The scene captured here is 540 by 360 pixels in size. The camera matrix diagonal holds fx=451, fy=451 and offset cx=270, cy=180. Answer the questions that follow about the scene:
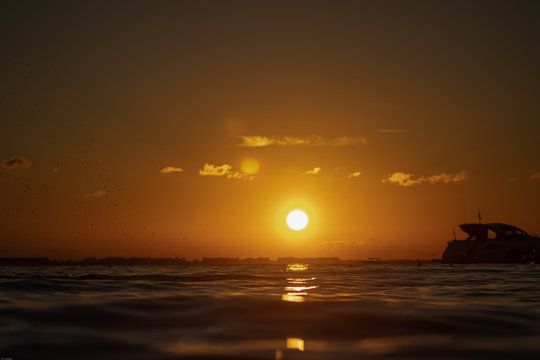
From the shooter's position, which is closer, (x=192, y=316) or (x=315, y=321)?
(x=315, y=321)

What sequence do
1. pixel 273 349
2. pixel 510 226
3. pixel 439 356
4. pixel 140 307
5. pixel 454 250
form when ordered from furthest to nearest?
pixel 454 250
pixel 510 226
pixel 140 307
pixel 273 349
pixel 439 356

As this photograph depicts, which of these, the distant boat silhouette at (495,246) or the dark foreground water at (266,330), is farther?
the distant boat silhouette at (495,246)

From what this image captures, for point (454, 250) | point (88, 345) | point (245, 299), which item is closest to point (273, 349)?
point (88, 345)

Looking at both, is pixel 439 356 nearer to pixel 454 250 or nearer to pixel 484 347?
pixel 484 347

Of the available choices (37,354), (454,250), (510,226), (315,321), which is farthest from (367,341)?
(454,250)

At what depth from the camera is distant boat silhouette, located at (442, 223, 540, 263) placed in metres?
112

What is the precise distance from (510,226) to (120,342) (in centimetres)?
12810

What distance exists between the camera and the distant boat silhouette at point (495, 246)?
112 m

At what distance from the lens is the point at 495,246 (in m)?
116

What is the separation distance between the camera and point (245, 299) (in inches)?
506

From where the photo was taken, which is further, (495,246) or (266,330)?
(495,246)

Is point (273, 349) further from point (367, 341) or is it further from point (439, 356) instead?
point (439, 356)

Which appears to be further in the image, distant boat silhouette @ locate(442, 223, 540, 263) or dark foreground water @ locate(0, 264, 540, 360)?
distant boat silhouette @ locate(442, 223, 540, 263)

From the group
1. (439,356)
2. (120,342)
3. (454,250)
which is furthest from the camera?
(454,250)
